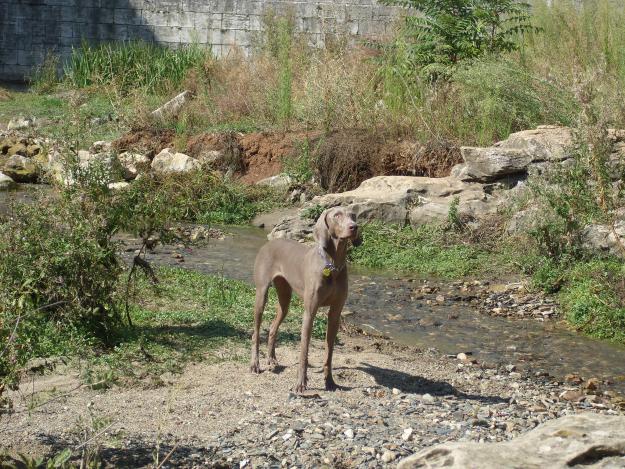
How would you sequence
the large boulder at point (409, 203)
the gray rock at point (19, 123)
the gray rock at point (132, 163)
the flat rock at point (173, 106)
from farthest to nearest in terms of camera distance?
the gray rock at point (19, 123) < the flat rock at point (173, 106) < the large boulder at point (409, 203) < the gray rock at point (132, 163)

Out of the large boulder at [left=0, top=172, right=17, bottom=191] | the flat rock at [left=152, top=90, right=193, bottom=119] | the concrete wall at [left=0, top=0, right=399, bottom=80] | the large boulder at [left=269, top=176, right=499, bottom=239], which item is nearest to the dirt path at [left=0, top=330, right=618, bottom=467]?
the large boulder at [left=269, top=176, right=499, bottom=239]

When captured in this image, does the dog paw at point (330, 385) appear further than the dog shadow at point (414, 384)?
No

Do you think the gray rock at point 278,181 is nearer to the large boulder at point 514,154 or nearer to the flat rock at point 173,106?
the large boulder at point 514,154

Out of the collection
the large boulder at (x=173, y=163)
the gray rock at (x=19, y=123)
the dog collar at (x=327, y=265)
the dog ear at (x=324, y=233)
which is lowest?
the large boulder at (x=173, y=163)

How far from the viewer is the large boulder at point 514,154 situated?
Answer: 13.9 meters

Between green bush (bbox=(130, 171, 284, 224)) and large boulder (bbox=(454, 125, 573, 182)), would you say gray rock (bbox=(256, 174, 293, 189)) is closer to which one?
green bush (bbox=(130, 171, 284, 224))

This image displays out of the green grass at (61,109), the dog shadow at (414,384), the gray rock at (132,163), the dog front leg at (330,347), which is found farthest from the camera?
the green grass at (61,109)

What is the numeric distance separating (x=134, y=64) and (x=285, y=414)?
19.9 m

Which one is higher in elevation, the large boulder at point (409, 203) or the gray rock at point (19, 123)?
the gray rock at point (19, 123)

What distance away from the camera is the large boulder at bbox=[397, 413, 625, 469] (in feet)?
13.6

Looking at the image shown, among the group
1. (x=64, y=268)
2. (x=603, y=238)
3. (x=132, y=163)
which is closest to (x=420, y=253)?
(x=603, y=238)

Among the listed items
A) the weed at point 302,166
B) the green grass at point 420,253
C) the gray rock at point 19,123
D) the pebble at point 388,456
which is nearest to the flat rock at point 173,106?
the gray rock at point 19,123

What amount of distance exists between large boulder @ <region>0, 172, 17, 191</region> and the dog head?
1214 centimetres

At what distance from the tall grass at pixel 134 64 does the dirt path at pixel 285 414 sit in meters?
17.2
